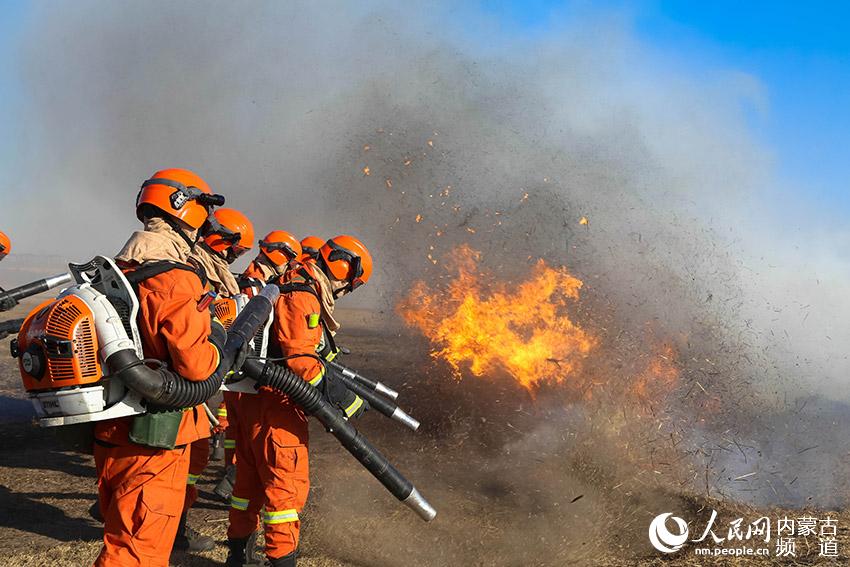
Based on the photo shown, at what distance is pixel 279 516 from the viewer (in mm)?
4004

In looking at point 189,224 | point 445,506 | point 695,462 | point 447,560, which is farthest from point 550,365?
point 189,224

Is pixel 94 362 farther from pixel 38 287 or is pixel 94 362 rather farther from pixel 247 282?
pixel 38 287

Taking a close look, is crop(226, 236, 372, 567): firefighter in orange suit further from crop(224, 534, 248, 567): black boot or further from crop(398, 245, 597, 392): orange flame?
crop(398, 245, 597, 392): orange flame

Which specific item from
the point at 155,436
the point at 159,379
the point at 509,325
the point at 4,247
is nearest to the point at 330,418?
the point at 155,436

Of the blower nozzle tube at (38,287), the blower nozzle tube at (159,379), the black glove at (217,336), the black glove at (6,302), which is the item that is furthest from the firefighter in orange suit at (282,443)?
the black glove at (6,302)

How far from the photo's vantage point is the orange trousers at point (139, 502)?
114 inches

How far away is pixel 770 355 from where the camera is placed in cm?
1387

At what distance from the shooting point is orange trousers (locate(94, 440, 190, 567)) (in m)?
2.90

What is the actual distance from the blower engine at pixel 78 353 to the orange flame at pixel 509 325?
254 inches

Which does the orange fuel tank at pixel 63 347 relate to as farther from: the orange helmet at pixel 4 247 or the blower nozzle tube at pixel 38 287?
the orange helmet at pixel 4 247

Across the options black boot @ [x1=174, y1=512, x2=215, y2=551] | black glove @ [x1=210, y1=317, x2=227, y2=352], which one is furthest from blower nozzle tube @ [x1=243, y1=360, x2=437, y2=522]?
black boot @ [x1=174, y1=512, x2=215, y2=551]

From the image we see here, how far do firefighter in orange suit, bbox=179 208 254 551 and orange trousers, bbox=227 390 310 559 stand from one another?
1.45ft

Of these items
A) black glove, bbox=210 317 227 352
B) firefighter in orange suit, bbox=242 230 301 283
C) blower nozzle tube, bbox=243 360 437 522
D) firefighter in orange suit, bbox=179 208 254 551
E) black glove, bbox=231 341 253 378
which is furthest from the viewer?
firefighter in orange suit, bbox=242 230 301 283

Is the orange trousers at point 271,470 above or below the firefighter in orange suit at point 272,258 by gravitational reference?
below
